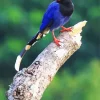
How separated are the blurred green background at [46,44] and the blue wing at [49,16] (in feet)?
25.6

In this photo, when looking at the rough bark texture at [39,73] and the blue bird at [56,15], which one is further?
the blue bird at [56,15]

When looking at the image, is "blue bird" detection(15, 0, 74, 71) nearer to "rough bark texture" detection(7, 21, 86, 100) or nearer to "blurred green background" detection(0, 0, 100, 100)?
"rough bark texture" detection(7, 21, 86, 100)

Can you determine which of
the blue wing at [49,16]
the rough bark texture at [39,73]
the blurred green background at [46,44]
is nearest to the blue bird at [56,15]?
the blue wing at [49,16]

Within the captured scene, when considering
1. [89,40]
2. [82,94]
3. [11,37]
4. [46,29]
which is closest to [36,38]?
[46,29]

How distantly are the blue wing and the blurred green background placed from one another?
308 inches

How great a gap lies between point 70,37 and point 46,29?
224 millimetres

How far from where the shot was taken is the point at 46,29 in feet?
12.7

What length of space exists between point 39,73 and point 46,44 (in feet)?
30.4

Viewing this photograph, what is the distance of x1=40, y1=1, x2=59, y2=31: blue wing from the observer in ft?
12.8

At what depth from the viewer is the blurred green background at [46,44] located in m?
12.5

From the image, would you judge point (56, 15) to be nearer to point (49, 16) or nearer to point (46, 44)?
point (49, 16)

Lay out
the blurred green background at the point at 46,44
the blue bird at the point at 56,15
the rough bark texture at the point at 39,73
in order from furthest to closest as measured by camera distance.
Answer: the blurred green background at the point at 46,44 → the blue bird at the point at 56,15 → the rough bark texture at the point at 39,73

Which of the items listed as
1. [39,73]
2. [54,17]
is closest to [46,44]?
[54,17]

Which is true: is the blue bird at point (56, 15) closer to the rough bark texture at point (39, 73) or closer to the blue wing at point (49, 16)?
the blue wing at point (49, 16)
